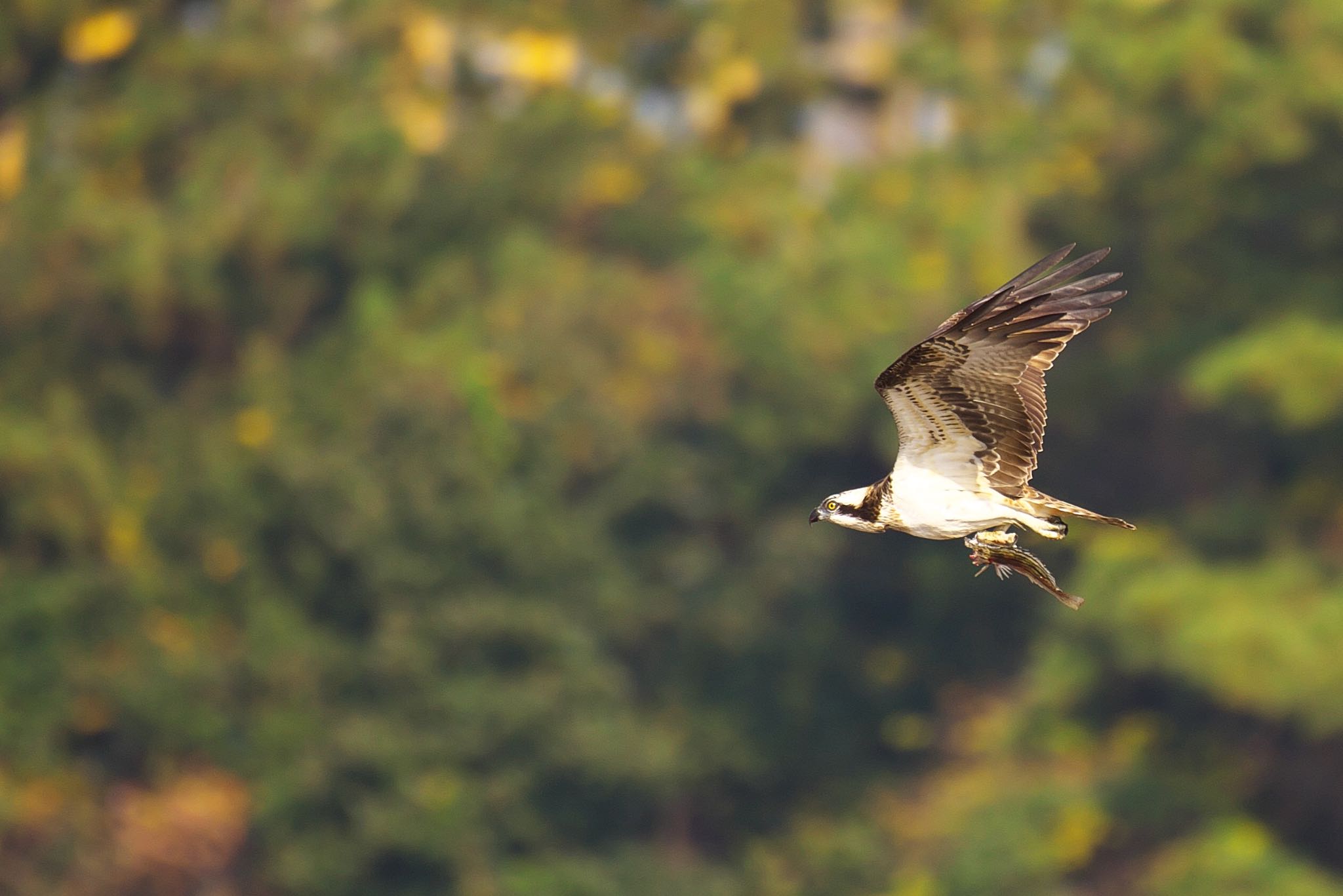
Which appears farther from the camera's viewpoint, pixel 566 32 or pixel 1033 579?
pixel 566 32

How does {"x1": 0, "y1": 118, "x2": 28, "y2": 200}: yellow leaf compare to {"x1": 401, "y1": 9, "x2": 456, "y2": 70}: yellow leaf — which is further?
{"x1": 401, "y1": 9, "x2": 456, "y2": 70}: yellow leaf

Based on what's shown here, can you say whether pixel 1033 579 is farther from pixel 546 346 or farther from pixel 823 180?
pixel 823 180

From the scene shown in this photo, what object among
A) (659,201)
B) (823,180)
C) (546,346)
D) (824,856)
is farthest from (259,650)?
(823,180)

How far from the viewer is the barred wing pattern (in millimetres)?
9953

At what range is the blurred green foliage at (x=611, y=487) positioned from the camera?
27688 mm

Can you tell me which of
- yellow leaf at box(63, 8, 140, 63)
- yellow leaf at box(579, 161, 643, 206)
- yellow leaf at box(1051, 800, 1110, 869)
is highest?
yellow leaf at box(63, 8, 140, 63)

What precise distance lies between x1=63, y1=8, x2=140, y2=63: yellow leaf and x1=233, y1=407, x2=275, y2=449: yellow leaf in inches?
232

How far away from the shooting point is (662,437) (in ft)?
111

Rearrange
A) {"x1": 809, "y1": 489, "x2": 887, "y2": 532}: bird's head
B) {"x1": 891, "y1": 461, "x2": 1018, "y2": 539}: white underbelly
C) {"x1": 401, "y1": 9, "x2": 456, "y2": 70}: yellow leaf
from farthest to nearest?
{"x1": 401, "y1": 9, "x2": 456, "y2": 70}: yellow leaf < {"x1": 809, "y1": 489, "x2": 887, "y2": 532}: bird's head < {"x1": 891, "y1": 461, "x2": 1018, "y2": 539}: white underbelly

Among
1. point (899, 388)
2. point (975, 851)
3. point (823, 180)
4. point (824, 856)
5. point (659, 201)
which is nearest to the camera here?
point (899, 388)

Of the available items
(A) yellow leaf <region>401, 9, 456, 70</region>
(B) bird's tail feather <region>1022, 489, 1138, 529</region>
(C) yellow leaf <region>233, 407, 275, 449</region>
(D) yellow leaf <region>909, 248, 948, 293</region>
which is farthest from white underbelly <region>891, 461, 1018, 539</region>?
(A) yellow leaf <region>401, 9, 456, 70</region>

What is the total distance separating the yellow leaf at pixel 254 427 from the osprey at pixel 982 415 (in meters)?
22.9

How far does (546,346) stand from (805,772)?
250 inches

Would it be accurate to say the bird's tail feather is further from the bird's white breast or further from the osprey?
the bird's white breast
